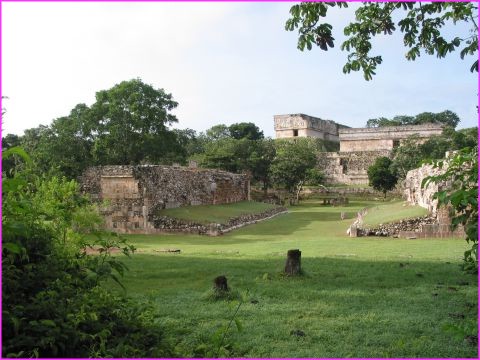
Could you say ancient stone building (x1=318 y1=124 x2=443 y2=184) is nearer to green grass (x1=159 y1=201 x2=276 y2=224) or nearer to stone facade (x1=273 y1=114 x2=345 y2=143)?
stone facade (x1=273 y1=114 x2=345 y2=143)

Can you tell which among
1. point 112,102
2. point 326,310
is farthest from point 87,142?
point 326,310

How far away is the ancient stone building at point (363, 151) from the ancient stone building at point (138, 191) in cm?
2490

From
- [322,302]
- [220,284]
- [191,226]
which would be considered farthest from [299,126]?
[322,302]

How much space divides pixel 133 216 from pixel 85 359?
17449 millimetres

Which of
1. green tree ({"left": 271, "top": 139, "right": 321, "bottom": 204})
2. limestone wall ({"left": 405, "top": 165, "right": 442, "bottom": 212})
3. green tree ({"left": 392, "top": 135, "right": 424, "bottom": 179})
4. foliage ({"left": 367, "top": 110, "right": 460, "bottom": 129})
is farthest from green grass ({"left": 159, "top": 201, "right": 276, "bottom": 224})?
foliage ({"left": 367, "top": 110, "right": 460, "bottom": 129})

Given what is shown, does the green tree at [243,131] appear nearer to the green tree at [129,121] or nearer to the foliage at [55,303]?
the green tree at [129,121]

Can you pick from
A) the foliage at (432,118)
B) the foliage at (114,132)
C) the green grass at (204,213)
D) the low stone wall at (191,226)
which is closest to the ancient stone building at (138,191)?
the low stone wall at (191,226)

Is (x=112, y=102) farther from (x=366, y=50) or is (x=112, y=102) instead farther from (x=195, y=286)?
(x=366, y=50)

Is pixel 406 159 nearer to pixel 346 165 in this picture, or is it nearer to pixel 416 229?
pixel 346 165

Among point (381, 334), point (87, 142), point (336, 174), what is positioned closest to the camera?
point (381, 334)

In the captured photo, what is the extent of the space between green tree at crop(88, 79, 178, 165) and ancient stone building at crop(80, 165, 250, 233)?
4.45 m

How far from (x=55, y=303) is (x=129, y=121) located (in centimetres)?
2611

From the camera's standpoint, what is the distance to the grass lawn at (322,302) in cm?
469

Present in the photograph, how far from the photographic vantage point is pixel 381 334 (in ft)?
16.4
